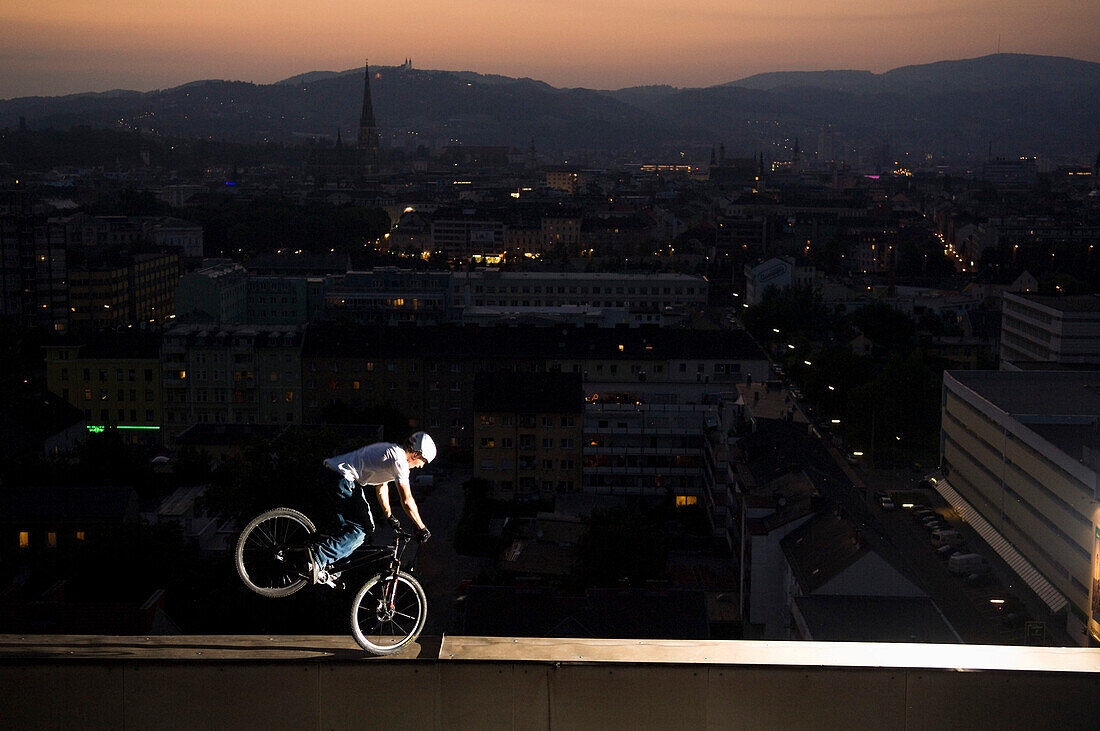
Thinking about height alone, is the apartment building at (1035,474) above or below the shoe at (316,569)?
below

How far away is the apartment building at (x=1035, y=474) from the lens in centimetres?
804

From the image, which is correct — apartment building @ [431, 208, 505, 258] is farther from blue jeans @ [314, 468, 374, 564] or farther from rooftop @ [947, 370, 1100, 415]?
blue jeans @ [314, 468, 374, 564]

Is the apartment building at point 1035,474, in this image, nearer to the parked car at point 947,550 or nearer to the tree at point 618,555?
the parked car at point 947,550

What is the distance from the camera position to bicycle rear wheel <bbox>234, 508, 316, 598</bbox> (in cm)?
223

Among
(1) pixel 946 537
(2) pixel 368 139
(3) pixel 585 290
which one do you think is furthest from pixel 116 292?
(2) pixel 368 139

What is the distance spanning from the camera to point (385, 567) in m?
2.31

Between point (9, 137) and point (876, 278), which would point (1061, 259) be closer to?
point (876, 278)

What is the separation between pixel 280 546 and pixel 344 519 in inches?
7.4

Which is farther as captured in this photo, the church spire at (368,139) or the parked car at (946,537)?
the church spire at (368,139)

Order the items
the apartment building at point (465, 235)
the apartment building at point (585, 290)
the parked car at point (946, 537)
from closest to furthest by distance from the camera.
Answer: the parked car at point (946, 537), the apartment building at point (585, 290), the apartment building at point (465, 235)

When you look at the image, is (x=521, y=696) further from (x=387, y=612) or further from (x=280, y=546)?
(x=280, y=546)

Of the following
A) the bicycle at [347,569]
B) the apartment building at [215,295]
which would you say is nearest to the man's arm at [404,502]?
the bicycle at [347,569]

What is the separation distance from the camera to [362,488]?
2156 mm

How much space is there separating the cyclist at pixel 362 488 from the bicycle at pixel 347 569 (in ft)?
0.15
